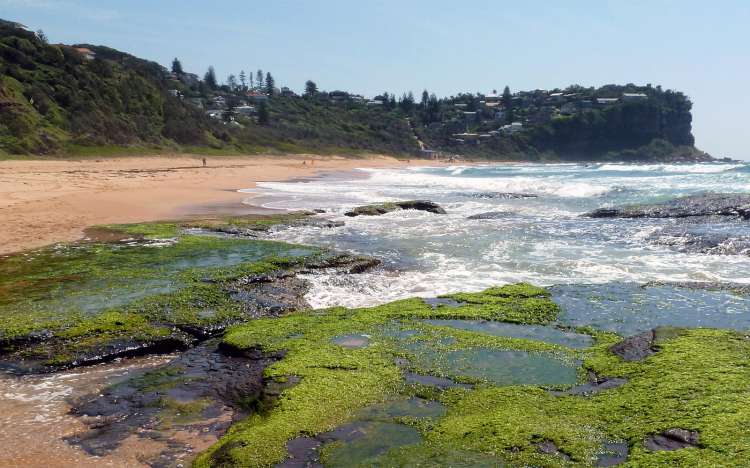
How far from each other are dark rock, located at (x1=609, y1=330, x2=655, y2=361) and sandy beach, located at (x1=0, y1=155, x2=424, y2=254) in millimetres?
15454

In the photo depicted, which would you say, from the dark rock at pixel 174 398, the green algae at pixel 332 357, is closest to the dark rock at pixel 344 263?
A: the green algae at pixel 332 357

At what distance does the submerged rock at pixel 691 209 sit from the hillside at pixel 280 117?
46.7 m

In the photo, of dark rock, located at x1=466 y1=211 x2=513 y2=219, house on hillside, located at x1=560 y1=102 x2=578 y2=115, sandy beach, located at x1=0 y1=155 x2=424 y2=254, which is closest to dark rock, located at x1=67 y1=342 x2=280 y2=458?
sandy beach, located at x1=0 y1=155 x2=424 y2=254

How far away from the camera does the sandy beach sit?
18922 millimetres

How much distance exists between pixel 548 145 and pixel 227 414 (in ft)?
506

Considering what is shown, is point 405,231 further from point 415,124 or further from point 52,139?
point 415,124

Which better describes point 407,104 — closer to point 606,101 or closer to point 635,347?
point 606,101

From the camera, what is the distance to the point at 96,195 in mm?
28109

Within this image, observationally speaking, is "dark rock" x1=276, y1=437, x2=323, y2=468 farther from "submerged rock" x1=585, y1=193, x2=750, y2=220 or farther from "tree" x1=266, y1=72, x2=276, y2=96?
"tree" x1=266, y1=72, x2=276, y2=96

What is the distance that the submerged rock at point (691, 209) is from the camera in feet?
78.3

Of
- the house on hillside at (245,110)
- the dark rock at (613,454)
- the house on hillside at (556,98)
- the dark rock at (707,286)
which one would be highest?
the house on hillside at (556,98)

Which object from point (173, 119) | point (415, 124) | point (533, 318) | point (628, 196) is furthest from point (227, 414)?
point (415, 124)

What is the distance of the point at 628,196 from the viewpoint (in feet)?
120

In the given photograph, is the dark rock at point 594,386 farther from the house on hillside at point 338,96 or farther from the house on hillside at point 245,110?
the house on hillside at point 338,96
